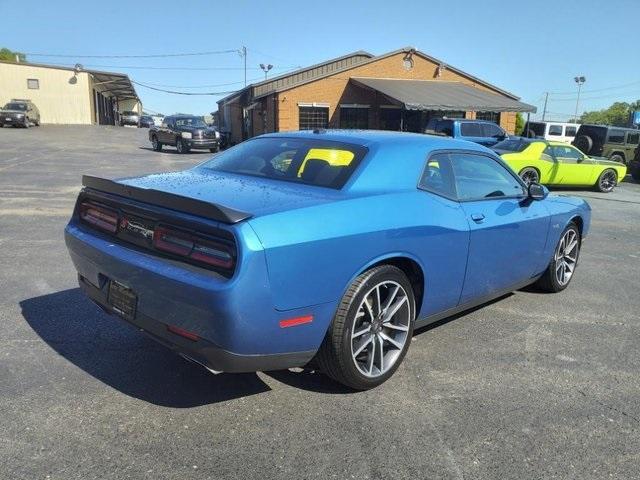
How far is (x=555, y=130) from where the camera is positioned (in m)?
29.8

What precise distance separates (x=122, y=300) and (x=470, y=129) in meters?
18.7

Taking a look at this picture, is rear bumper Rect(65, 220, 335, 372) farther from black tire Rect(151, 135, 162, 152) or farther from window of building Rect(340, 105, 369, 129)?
window of building Rect(340, 105, 369, 129)

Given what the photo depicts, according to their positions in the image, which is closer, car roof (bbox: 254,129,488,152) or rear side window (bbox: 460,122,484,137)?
car roof (bbox: 254,129,488,152)

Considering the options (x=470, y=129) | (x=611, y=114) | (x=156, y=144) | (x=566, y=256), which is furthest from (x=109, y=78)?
(x=611, y=114)

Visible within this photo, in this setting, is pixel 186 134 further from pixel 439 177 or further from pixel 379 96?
pixel 439 177

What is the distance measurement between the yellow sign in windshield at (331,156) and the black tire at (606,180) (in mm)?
14066

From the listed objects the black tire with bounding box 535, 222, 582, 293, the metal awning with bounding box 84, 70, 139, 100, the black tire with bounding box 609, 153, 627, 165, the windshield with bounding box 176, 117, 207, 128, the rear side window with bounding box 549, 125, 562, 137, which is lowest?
the black tire with bounding box 535, 222, 582, 293

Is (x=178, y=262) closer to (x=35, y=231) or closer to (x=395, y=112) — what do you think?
(x=35, y=231)

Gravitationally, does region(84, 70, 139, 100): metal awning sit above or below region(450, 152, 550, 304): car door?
above

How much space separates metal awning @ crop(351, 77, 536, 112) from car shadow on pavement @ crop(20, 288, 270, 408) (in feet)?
76.5

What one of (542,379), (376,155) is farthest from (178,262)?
(542,379)

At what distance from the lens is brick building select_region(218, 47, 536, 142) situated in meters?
28.6

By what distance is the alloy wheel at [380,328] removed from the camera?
10.5 ft

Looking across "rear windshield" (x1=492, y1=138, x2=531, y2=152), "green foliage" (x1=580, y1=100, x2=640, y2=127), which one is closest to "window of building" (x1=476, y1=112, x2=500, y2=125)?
"rear windshield" (x1=492, y1=138, x2=531, y2=152)
